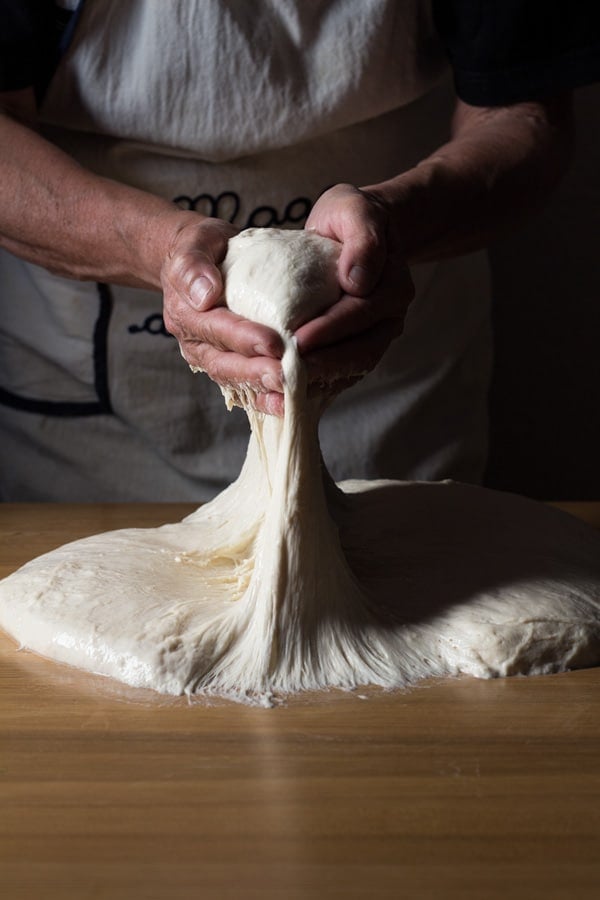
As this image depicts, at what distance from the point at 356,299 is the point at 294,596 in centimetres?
22

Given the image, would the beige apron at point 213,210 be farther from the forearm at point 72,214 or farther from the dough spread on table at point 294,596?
the dough spread on table at point 294,596

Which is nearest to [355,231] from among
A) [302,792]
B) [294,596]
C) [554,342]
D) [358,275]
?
[358,275]

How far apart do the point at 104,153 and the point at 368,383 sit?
14.8 inches

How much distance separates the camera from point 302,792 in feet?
2.26

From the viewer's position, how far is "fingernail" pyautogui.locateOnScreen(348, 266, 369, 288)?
0.86 m

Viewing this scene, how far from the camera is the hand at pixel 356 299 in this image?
0.84 metres

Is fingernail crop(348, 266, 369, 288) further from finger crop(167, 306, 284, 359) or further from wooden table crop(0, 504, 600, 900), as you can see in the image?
wooden table crop(0, 504, 600, 900)

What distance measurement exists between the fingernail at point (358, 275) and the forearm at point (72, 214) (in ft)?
0.62

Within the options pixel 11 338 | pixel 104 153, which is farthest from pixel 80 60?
pixel 11 338

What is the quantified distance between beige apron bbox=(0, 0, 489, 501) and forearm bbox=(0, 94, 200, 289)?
11 centimetres

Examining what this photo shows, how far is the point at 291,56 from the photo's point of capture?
3.79 ft

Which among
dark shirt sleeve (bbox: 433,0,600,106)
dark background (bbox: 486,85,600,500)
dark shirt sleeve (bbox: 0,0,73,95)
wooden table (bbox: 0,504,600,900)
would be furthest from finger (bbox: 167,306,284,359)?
dark background (bbox: 486,85,600,500)

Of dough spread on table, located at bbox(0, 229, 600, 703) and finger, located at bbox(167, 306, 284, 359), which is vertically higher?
finger, located at bbox(167, 306, 284, 359)

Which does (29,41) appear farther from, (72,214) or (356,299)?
(356,299)
